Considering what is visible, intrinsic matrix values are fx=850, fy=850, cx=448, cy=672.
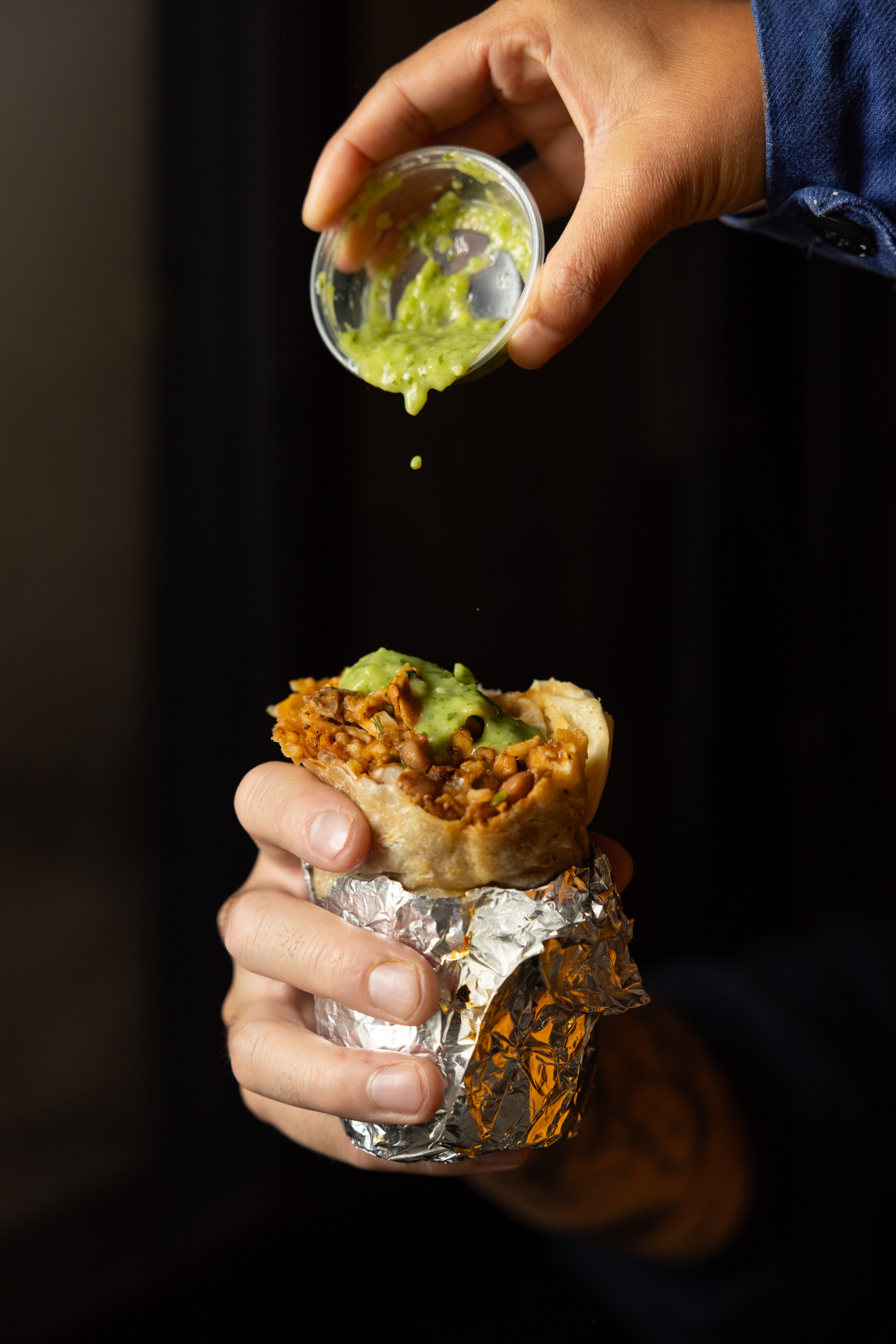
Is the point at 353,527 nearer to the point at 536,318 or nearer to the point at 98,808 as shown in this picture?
the point at 98,808

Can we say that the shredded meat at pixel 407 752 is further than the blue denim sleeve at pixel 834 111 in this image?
No

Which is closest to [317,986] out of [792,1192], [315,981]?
[315,981]

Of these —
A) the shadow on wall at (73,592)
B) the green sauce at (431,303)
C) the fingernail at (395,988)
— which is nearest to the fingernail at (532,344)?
the green sauce at (431,303)

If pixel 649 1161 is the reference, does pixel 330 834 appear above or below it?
above

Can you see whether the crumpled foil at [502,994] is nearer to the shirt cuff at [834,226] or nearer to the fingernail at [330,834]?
the fingernail at [330,834]

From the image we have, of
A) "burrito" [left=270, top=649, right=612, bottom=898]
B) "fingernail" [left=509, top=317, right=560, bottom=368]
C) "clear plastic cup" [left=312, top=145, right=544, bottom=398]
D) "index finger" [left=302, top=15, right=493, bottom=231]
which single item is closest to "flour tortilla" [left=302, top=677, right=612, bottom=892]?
"burrito" [left=270, top=649, right=612, bottom=898]

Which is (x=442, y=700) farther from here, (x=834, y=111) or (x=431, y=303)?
(x=834, y=111)

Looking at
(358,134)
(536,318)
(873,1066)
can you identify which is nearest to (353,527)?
(358,134)
